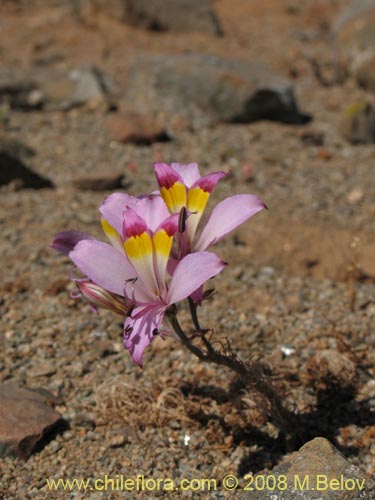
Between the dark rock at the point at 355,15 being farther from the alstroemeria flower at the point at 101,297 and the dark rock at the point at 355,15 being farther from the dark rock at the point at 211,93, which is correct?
the alstroemeria flower at the point at 101,297

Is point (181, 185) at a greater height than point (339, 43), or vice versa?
point (181, 185)

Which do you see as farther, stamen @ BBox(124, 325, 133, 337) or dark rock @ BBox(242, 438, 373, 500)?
dark rock @ BBox(242, 438, 373, 500)

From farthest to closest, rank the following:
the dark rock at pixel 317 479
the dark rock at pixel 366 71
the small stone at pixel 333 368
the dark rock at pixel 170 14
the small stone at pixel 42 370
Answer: the dark rock at pixel 170 14 → the dark rock at pixel 366 71 → the small stone at pixel 42 370 → the small stone at pixel 333 368 → the dark rock at pixel 317 479

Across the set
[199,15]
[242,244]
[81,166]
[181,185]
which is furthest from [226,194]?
[199,15]

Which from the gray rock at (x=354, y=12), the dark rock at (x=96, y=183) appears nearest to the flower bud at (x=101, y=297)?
the dark rock at (x=96, y=183)

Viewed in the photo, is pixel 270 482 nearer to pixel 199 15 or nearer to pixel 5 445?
pixel 5 445

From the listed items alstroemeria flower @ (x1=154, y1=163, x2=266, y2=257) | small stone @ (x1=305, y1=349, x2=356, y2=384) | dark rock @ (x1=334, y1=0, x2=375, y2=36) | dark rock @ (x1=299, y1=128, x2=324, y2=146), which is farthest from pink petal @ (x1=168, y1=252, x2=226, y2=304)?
dark rock @ (x1=334, y1=0, x2=375, y2=36)

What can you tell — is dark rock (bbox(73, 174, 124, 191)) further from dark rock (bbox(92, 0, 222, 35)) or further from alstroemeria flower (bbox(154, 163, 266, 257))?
dark rock (bbox(92, 0, 222, 35))
